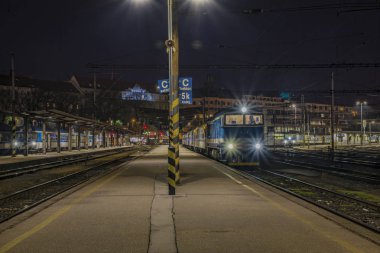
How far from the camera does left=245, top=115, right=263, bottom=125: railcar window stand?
28359 mm

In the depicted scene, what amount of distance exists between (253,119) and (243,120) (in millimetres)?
622

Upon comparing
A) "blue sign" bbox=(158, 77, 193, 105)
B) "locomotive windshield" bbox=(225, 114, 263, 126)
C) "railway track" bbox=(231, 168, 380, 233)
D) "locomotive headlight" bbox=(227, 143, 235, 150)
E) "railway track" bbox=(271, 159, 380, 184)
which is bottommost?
"railway track" bbox=(271, 159, 380, 184)

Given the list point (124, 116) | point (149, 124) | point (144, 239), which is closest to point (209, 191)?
point (144, 239)

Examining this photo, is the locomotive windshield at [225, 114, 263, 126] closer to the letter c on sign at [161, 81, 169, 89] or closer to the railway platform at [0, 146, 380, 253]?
the letter c on sign at [161, 81, 169, 89]

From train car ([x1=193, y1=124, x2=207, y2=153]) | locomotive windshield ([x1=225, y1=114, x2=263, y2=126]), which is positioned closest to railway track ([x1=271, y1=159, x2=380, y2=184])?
locomotive windshield ([x1=225, y1=114, x2=263, y2=126])

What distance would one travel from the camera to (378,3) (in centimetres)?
1873

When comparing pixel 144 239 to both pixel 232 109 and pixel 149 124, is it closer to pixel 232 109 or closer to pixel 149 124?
pixel 232 109

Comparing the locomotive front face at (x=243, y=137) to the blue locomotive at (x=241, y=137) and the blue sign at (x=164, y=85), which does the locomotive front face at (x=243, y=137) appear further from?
the blue sign at (x=164, y=85)

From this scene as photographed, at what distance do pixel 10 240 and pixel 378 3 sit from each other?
662 inches

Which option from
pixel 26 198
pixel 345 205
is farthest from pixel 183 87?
pixel 345 205

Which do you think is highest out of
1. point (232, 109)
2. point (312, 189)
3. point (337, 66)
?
point (337, 66)

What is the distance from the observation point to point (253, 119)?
28484mm

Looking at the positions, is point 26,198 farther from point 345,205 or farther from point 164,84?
point 345,205

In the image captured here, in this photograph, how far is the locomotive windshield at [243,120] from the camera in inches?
1115
